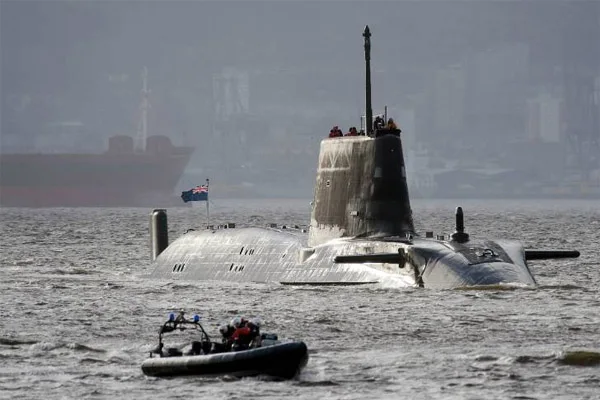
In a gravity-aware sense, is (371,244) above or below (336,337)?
above

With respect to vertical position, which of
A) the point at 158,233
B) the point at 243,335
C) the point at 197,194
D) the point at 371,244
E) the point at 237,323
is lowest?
the point at 243,335

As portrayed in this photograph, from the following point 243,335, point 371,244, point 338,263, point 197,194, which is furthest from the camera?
point 197,194

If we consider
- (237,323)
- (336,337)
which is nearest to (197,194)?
(336,337)

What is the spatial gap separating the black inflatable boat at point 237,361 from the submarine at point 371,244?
1082cm

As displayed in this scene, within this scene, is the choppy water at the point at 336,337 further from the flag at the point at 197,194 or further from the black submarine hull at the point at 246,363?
the flag at the point at 197,194

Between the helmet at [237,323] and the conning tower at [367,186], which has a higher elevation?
the conning tower at [367,186]

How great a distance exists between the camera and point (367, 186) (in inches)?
1754

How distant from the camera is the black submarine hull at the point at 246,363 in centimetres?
2930

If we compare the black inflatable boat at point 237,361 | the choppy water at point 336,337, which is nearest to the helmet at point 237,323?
the black inflatable boat at point 237,361

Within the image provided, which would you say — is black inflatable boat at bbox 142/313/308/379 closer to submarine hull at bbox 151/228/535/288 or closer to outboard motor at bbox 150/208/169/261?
submarine hull at bbox 151/228/535/288

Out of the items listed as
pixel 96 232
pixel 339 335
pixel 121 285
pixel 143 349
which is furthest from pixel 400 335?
pixel 96 232

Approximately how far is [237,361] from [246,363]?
0.15m

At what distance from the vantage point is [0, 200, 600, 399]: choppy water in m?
29.2

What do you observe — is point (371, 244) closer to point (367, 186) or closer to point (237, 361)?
point (367, 186)
